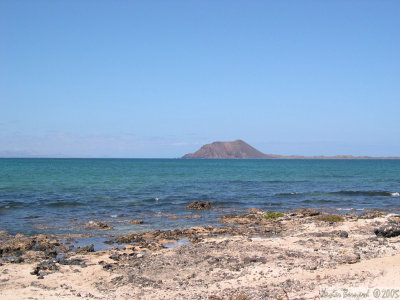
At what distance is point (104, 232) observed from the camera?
61.1 feet

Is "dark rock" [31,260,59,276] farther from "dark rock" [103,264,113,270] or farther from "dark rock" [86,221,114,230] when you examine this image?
"dark rock" [86,221,114,230]

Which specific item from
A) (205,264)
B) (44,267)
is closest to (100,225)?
(44,267)

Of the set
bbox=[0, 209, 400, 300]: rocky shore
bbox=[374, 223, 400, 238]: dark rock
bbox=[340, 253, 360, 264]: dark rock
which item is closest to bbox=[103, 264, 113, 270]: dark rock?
bbox=[0, 209, 400, 300]: rocky shore

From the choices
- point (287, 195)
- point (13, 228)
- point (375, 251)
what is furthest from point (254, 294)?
point (287, 195)

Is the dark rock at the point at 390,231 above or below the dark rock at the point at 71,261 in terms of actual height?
above

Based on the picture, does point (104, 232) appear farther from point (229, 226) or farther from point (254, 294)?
point (254, 294)

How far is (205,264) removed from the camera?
479 inches

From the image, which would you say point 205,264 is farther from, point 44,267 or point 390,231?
point 390,231

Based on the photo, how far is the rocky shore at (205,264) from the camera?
9773mm

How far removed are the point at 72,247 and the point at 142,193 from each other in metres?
21.7

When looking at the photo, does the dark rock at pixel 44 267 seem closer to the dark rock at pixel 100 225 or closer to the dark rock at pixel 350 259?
the dark rock at pixel 100 225

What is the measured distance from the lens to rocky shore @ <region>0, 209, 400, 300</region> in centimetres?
977

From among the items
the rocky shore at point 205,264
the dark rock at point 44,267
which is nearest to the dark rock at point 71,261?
the rocky shore at point 205,264

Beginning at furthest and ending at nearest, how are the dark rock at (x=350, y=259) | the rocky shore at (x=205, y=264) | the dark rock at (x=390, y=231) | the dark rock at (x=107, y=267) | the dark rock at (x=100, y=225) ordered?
the dark rock at (x=100, y=225) → the dark rock at (x=390, y=231) → the dark rock at (x=107, y=267) → the dark rock at (x=350, y=259) → the rocky shore at (x=205, y=264)
